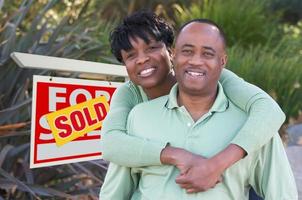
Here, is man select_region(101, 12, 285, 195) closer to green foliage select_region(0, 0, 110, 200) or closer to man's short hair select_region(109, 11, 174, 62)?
man's short hair select_region(109, 11, 174, 62)

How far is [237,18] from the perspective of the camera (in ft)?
28.8

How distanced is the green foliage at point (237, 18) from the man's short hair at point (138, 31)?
6.13m

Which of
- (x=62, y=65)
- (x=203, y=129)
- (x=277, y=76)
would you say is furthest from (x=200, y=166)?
(x=277, y=76)

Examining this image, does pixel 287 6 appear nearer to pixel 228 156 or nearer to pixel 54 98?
pixel 54 98

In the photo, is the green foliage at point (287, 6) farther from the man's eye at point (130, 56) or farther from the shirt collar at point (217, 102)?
the shirt collar at point (217, 102)

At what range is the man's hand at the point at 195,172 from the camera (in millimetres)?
→ 2008

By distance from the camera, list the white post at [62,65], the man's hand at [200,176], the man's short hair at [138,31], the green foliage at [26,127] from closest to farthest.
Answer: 1. the man's hand at [200,176]
2. the man's short hair at [138,31]
3. the white post at [62,65]
4. the green foliage at [26,127]

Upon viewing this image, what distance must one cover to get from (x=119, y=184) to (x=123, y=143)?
0.15 metres

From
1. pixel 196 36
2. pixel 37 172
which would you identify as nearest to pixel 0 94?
pixel 37 172

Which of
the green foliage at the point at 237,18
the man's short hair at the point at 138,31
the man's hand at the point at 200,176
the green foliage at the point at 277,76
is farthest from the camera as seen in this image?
the green foliage at the point at 237,18

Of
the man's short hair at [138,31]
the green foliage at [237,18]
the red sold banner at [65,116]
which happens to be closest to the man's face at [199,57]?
the man's short hair at [138,31]

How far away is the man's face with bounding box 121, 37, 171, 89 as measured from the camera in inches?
94.8

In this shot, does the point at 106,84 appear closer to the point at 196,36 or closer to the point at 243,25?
the point at 196,36

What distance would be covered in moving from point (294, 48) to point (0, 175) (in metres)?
5.30
